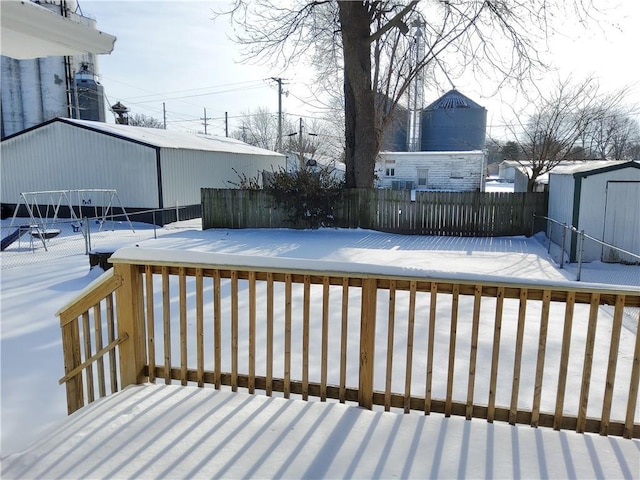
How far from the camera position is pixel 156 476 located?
2.15 meters

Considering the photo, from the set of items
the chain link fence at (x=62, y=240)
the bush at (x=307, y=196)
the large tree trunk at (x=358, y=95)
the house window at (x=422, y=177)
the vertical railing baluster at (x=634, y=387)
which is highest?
the large tree trunk at (x=358, y=95)

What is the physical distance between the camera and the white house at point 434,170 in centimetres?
2688

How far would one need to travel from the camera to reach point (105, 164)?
16.9 meters

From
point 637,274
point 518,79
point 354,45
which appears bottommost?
point 637,274

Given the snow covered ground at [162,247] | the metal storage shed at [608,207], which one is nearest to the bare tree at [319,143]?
the snow covered ground at [162,247]

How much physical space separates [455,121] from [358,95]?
81.6 ft

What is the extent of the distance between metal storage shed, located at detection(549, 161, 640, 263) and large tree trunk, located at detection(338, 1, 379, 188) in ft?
20.1

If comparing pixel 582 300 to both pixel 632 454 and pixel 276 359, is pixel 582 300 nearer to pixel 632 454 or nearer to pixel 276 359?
pixel 632 454

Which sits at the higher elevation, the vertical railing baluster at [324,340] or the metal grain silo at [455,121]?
the metal grain silo at [455,121]

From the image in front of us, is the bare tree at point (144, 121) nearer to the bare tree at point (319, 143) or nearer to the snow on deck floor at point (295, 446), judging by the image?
the bare tree at point (319, 143)

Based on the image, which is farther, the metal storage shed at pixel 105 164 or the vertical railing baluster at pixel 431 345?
the metal storage shed at pixel 105 164

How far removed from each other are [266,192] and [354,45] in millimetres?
5089

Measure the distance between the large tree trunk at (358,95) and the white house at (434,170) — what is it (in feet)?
42.2

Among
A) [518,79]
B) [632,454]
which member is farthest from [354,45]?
[632,454]
